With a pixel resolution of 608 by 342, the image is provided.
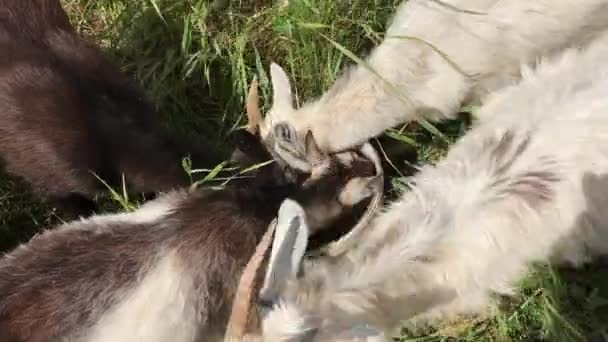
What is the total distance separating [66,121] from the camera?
3.83 metres

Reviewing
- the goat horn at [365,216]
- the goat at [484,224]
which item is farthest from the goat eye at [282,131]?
the goat at [484,224]

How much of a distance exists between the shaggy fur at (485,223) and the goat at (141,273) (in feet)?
1.11

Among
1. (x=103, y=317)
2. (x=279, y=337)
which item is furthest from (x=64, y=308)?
(x=279, y=337)

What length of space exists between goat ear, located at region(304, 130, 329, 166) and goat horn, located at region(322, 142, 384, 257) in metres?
0.21

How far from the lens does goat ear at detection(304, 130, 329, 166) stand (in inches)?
140

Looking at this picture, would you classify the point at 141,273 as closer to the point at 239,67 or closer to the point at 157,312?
the point at 157,312

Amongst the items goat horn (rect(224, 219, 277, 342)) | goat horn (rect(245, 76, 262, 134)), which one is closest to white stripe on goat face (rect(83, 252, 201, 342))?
goat horn (rect(224, 219, 277, 342))

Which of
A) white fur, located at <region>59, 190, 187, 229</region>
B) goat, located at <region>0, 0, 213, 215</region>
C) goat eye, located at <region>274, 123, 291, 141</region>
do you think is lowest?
goat eye, located at <region>274, 123, 291, 141</region>

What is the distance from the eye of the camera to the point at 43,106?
12.5 ft

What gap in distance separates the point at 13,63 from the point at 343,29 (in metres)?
1.55

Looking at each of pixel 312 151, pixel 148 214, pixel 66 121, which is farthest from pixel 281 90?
pixel 66 121

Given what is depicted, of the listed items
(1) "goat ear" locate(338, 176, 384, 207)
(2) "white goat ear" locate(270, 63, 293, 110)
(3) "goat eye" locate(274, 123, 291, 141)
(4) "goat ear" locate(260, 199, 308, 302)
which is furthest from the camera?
(2) "white goat ear" locate(270, 63, 293, 110)

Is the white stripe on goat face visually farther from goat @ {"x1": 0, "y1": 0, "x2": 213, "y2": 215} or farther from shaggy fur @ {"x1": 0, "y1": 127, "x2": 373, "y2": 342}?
goat @ {"x1": 0, "y1": 0, "x2": 213, "y2": 215}

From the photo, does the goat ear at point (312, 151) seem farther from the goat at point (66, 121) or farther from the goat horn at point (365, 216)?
the goat at point (66, 121)
